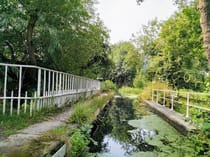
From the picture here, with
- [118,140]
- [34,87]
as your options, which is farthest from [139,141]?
[34,87]

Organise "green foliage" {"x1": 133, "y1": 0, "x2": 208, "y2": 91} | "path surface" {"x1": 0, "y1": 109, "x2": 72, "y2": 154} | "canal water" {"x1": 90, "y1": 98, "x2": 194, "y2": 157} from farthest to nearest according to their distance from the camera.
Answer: "green foliage" {"x1": 133, "y1": 0, "x2": 208, "y2": 91} → "canal water" {"x1": 90, "y1": 98, "x2": 194, "y2": 157} → "path surface" {"x1": 0, "y1": 109, "x2": 72, "y2": 154}

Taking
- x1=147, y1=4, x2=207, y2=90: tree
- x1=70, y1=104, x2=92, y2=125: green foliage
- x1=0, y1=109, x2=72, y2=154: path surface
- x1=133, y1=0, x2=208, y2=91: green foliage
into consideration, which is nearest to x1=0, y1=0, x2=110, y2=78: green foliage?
x1=70, y1=104, x2=92, y2=125: green foliage

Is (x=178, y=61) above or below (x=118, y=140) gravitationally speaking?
above

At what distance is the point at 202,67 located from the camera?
16.8 m

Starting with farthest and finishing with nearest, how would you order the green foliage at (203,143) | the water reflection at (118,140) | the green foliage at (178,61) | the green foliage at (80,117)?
the green foliage at (178,61) → the green foliage at (80,117) → the water reflection at (118,140) → the green foliage at (203,143)

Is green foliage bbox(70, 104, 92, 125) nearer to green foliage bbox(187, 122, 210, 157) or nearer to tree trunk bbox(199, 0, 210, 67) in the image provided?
green foliage bbox(187, 122, 210, 157)

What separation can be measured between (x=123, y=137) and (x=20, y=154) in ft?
14.0

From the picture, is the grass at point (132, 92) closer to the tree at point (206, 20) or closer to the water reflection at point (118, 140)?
the water reflection at point (118, 140)

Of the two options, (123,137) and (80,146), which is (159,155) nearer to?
(80,146)

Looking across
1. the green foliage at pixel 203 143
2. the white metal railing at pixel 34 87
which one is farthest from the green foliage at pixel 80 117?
the green foliage at pixel 203 143

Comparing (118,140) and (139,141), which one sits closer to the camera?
(139,141)

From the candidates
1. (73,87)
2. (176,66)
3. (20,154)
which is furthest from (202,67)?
(20,154)

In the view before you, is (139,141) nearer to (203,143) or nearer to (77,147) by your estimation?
(203,143)

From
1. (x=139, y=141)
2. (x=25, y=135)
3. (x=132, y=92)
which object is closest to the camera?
(x=25, y=135)
